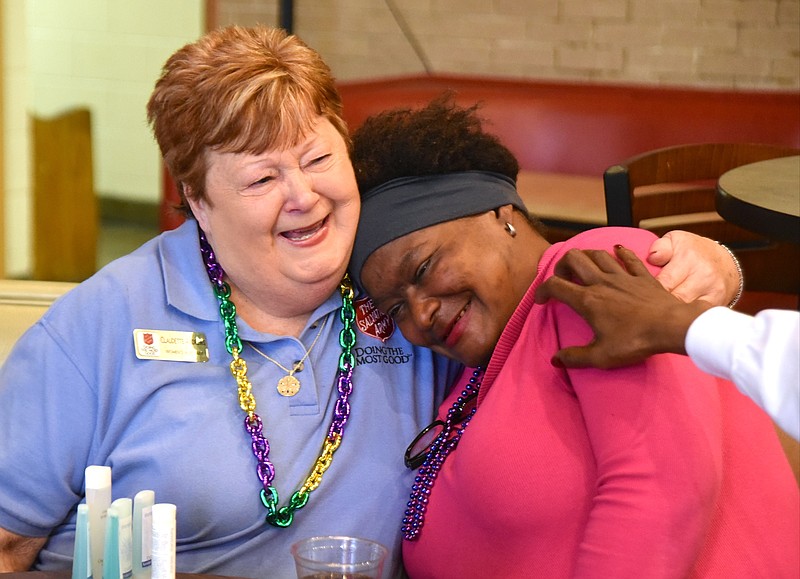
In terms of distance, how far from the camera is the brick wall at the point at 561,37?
16.9 feet

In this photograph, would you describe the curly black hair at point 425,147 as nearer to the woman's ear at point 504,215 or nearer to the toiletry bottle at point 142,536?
the woman's ear at point 504,215

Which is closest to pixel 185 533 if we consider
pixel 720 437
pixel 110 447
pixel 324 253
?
pixel 110 447

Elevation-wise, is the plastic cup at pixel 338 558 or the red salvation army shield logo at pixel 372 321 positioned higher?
the red salvation army shield logo at pixel 372 321

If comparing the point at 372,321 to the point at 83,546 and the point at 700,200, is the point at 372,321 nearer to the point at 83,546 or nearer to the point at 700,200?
the point at 83,546

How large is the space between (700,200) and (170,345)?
85.7 inches

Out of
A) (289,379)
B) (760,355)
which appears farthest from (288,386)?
(760,355)

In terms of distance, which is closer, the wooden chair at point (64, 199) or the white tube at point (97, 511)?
the white tube at point (97, 511)

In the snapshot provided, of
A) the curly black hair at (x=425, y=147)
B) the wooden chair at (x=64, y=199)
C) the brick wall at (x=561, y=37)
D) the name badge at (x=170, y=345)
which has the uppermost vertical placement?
the brick wall at (x=561, y=37)

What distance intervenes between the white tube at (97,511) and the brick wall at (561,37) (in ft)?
14.9

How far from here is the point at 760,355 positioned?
118cm

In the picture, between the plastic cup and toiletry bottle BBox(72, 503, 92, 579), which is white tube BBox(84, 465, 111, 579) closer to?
toiletry bottle BBox(72, 503, 92, 579)

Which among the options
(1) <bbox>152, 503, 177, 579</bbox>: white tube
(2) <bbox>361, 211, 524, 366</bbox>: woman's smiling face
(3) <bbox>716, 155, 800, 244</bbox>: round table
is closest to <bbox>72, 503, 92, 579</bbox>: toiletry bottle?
(1) <bbox>152, 503, 177, 579</bbox>: white tube

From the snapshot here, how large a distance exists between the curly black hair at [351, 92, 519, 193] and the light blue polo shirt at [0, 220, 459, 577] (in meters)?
0.38

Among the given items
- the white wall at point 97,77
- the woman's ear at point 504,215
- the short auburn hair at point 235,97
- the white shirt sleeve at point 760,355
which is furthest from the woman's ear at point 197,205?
the white wall at point 97,77
